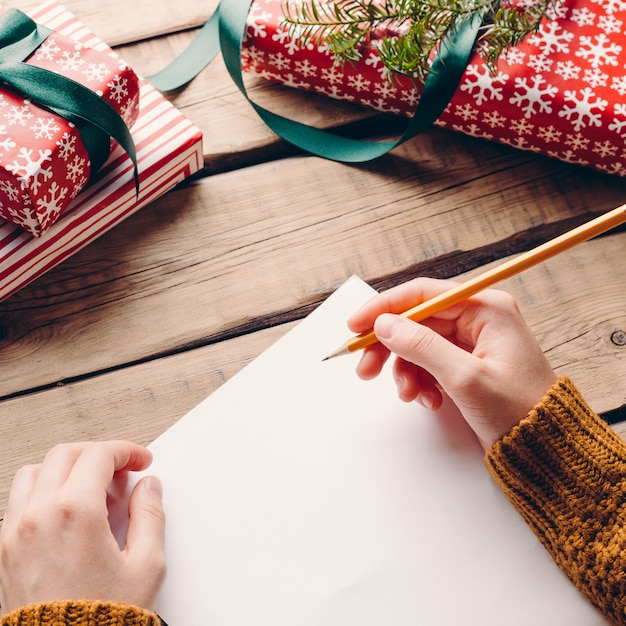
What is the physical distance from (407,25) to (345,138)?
0.42 ft

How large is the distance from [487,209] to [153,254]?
0.36 m

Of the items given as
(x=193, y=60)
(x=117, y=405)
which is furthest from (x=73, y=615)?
(x=193, y=60)

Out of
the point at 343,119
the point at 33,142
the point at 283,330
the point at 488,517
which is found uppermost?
the point at 33,142

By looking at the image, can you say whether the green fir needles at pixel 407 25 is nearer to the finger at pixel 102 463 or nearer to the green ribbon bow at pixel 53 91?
the green ribbon bow at pixel 53 91

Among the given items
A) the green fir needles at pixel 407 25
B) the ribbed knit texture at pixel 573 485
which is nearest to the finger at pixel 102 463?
the ribbed knit texture at pixel 573 485

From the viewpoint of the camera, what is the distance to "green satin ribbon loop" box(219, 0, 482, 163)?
2.23 ft

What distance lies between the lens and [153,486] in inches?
24.1

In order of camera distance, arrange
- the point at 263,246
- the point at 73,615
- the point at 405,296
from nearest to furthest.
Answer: the point at 73,615 < the point at 405,296 < the point at 263,246

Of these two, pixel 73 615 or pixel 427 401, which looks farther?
pixel 427 401

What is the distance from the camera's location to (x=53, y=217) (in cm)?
63

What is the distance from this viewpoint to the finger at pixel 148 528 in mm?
574

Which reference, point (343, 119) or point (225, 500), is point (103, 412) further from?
point (343, 119)

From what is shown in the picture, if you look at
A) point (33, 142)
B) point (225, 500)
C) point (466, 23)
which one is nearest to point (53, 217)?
point (33, 142)

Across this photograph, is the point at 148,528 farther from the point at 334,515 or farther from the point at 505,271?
the point at 505,271
